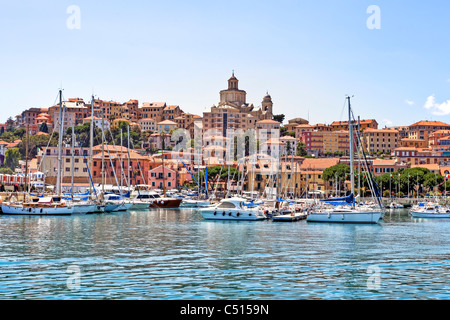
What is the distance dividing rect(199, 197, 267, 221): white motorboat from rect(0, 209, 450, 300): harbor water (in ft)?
32.7

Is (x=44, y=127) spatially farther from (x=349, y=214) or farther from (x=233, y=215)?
(x=349, y=214)

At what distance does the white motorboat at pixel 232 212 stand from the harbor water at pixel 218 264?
9.98 m

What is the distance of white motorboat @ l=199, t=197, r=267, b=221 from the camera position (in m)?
54.3

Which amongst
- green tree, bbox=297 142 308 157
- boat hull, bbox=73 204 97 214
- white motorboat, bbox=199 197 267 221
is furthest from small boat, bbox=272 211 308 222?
green tree, bbox=297 142 308 157

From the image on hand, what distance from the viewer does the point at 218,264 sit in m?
25.7

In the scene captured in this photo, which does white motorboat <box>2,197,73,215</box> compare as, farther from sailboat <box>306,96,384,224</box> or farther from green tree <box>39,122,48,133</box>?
green tree <box>39,122,48,133</box>

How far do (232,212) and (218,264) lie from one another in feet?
94.2

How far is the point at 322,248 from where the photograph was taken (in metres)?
32.4

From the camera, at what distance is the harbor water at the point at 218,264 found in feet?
63.2

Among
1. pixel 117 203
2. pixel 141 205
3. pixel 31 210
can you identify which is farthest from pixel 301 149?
pixel 31 210

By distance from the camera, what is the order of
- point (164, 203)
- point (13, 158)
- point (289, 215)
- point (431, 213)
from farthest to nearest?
point (13, 158)
point (164, 203)
point (431, 213)
point (289, 215)
